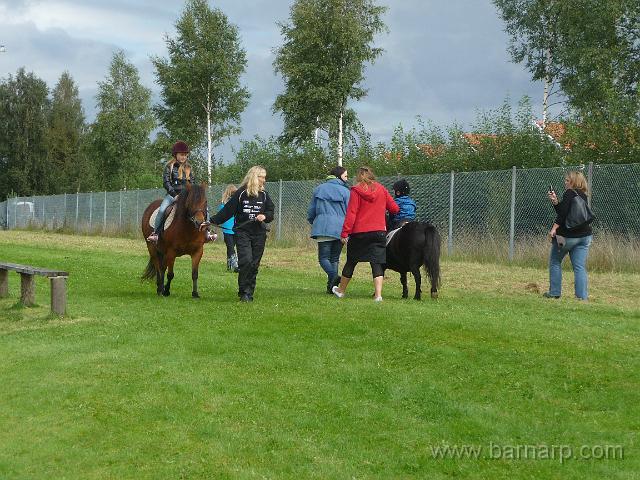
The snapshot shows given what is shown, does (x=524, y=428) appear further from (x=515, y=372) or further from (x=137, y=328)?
(x=137, y=328)

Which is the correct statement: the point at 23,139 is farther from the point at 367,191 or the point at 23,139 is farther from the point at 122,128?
the point at 367,191

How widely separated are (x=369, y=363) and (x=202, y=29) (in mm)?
51334

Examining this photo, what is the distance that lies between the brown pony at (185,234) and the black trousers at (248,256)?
26.3 inches

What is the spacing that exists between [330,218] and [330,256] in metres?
0.63

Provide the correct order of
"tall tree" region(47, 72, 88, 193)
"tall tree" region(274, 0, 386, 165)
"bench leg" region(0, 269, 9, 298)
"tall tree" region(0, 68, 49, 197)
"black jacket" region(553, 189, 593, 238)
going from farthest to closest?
"tall tree" region(47, 72, 88, 193)
"tall tree" region(0, 68, 49, 197)
"tall tree" region(274, 0, 386, 165)
"bench leg" region(0, 269, 9, 298)
"black jacket" region(553, 189, 593, 238)

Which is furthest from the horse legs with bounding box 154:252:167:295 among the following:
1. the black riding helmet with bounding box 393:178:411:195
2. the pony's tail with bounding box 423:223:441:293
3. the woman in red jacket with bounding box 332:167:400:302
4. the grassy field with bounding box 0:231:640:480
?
the pony's tail with bounding box 423:223:441:293

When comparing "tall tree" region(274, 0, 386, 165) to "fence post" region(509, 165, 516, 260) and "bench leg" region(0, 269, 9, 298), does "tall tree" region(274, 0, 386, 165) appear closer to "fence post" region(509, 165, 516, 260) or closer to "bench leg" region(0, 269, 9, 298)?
"fence post" region(509, 165, 516, 260)

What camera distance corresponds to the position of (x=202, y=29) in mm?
58344

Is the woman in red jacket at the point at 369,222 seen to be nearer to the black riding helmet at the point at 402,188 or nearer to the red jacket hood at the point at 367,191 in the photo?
the red jacket hood at the point at 367,191

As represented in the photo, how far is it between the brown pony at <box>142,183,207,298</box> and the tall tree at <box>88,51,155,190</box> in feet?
207

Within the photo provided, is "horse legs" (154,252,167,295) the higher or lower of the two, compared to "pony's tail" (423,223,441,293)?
lower

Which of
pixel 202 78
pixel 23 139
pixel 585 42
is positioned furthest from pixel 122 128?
pixel 585 42

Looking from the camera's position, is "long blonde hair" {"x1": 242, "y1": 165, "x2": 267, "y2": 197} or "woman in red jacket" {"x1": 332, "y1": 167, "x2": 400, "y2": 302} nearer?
"woman in red jacket" {"x1": 332, "y1": 167, "x2": 400, "y2": 302}

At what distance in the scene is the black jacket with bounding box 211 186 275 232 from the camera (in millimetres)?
14672
